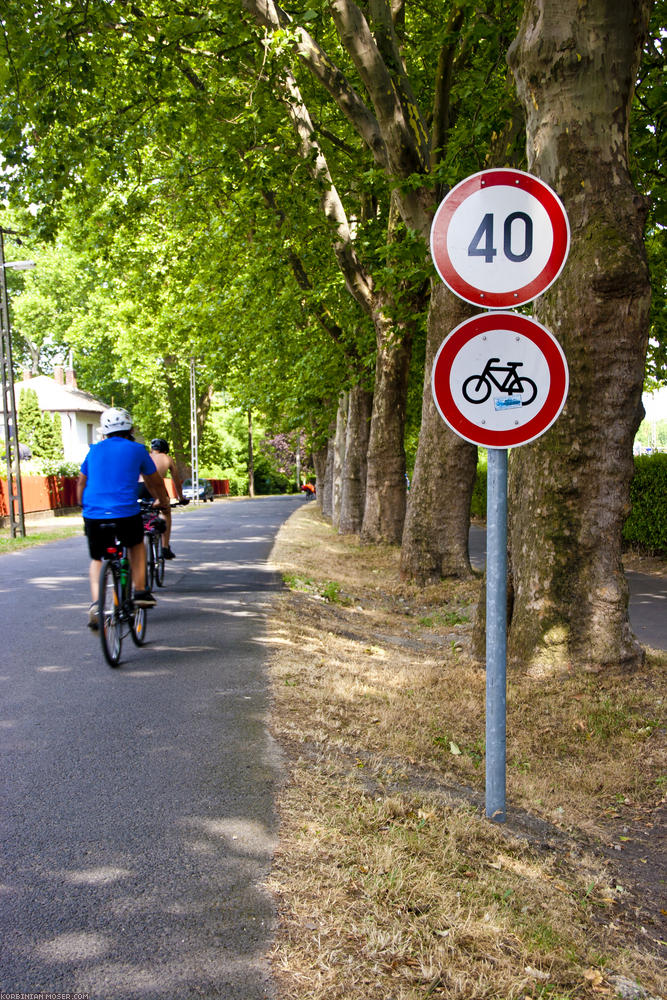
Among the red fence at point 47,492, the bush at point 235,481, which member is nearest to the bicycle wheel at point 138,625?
the red fence at point 47,492

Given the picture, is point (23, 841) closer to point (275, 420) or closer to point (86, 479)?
point (86, 479)

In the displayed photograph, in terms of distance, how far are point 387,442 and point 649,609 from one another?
7317mm

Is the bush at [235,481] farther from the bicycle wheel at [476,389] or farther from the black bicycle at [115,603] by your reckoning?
the bicycle wheel at [476,389]

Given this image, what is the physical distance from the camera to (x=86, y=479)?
7.70m

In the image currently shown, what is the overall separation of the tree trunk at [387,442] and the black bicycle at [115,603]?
9705 millimetres

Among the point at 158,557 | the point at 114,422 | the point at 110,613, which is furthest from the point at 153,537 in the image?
the point at 110,613

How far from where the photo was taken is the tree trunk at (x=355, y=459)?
22.3 metres

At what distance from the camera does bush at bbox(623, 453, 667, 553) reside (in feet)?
56.5

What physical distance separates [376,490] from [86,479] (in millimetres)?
11403

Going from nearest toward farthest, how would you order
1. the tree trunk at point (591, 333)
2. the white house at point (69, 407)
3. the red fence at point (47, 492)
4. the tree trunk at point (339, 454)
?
the tree trunk at point (591, 333)
the tree trunk at point (339, 454)
the red fence at point (47, 492)
the white house at point (69, 407)

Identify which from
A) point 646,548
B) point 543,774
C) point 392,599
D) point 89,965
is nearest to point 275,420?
point 646,548

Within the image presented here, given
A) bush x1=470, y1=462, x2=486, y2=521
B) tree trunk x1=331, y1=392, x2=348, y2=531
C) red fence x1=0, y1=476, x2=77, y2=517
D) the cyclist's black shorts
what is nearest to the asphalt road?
the cyclist's black shorts

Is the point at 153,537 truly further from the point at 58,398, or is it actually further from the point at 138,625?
the point at 58,398

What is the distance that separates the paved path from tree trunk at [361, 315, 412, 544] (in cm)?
220
